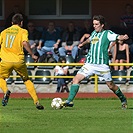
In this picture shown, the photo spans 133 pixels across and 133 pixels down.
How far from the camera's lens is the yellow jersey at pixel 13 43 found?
48.4 ft

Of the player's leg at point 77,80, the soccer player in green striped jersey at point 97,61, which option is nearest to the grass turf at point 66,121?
the player's leg at point 77,80

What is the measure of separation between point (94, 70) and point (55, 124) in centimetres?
334

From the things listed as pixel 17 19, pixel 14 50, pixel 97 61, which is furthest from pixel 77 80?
pixel 17 19

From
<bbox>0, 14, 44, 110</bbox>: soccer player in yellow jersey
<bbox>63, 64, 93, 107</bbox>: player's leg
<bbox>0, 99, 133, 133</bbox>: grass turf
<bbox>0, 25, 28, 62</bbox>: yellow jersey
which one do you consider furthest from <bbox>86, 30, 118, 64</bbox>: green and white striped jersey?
<bbox>0, 25, 28, 62</bbox>: yellow jersey

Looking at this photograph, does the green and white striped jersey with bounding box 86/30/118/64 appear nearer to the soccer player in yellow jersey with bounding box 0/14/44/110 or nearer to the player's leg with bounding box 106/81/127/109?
the player's leg with bounding box 106/81/127/109

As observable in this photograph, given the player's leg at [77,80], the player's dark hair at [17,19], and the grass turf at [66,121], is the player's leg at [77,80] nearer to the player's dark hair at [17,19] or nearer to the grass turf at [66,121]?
the grass turf at [66,121]

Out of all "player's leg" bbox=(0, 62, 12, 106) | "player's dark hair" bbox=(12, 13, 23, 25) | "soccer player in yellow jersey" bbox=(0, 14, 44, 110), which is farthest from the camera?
"player's leg" bbox=(0, 62, 12, 106)

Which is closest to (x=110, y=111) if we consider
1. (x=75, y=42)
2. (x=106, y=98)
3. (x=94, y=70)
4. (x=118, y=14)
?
(x=94, y=70)

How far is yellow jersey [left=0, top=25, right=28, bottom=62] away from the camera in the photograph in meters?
14.7

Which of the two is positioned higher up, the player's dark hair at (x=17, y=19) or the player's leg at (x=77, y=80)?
the player's dark hair at (x=17, y=19)

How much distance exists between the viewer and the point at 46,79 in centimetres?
2331

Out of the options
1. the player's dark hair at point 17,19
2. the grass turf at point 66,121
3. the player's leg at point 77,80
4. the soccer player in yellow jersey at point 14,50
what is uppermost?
the player's dark hair at point 17,19

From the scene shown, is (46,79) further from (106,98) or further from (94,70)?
(94,70)

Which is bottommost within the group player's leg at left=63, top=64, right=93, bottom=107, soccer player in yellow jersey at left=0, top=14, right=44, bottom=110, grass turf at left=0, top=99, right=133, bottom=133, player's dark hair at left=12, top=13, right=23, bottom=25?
grass turf at left=0, top=99, right=133, bottom=133
